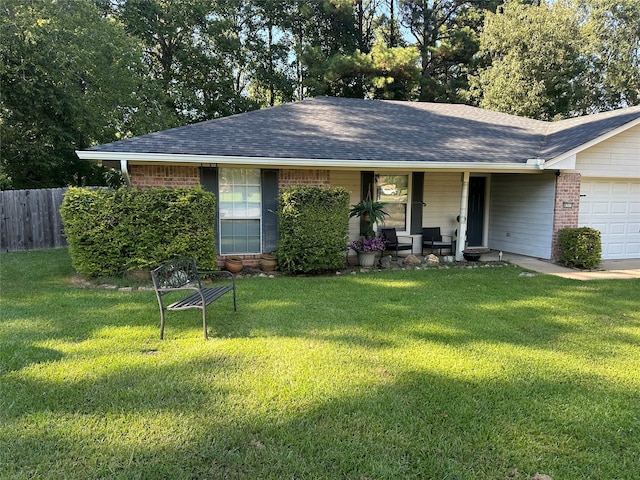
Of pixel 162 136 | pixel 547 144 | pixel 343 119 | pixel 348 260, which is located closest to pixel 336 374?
pixel 348 260

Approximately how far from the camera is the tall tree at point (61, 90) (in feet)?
46.0

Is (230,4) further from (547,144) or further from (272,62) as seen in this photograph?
(547,144)

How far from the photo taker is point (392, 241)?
9.84 m

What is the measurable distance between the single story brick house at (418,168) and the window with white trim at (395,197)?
26 mm

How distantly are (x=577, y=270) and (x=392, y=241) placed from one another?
4082 mm

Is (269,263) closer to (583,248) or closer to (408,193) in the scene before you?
(408,193)

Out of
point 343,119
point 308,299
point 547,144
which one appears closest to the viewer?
point 308,299

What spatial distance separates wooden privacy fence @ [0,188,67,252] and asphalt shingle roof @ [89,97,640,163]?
17.8 ft

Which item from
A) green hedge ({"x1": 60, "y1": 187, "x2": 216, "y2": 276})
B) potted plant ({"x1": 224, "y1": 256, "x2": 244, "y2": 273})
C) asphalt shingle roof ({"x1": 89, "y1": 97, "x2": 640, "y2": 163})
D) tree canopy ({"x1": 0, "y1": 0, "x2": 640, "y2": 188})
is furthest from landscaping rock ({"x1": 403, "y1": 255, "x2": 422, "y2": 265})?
tree canopy ({"x1": 0, "y1": 0, "x2": 640, "y2": 188})

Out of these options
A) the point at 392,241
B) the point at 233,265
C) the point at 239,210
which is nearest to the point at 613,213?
the point at 392,241

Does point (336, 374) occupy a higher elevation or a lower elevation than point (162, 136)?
lower

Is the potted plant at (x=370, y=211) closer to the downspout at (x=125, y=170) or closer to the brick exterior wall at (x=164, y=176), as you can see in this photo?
the brick exterior wall at (x=164, y=176)

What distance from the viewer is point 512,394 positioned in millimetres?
3340

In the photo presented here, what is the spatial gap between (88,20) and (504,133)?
55.6 ft
